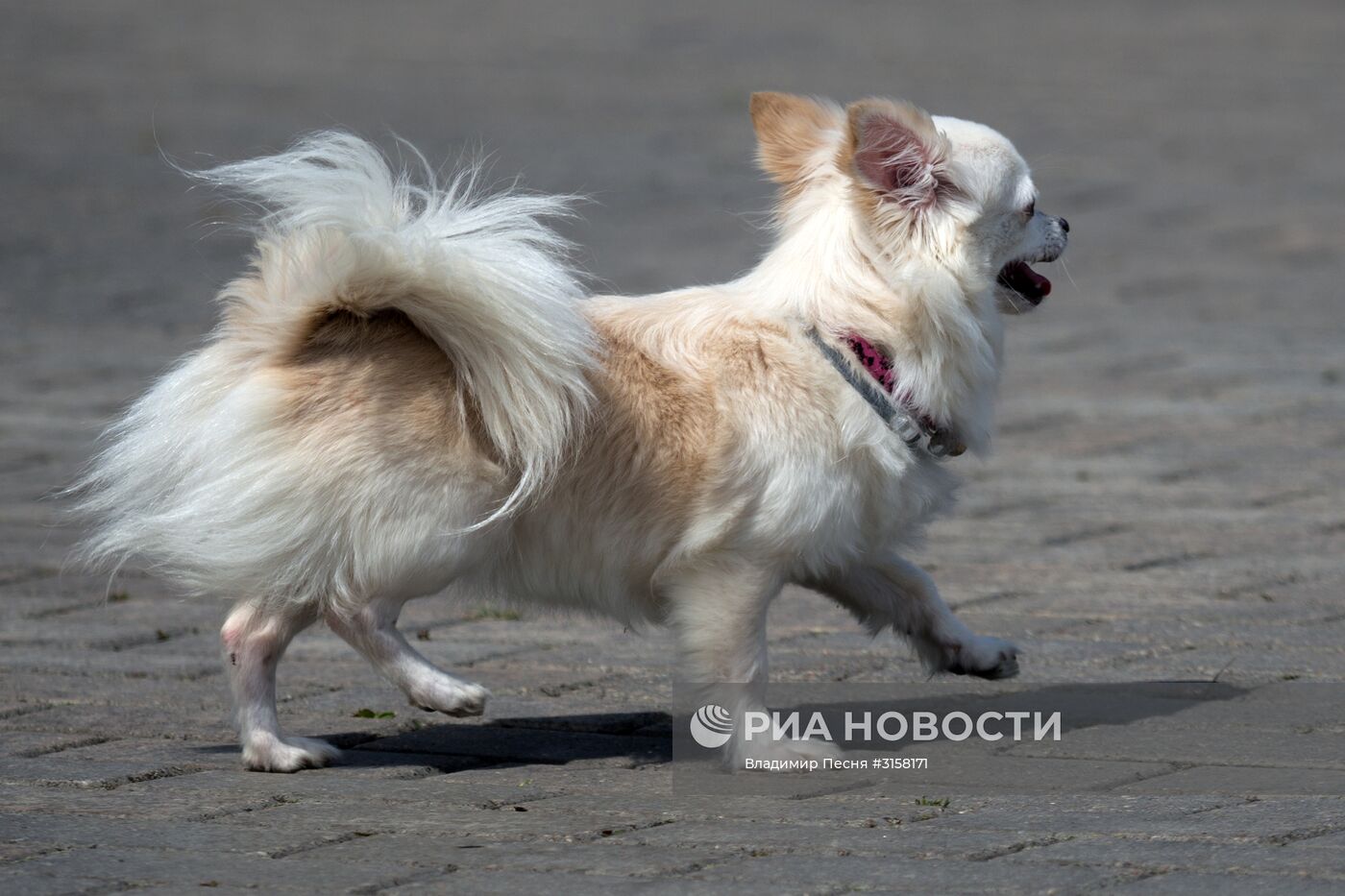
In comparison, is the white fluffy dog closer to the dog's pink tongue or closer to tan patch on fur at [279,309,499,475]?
tan patch on fur at [279,309,499,475]

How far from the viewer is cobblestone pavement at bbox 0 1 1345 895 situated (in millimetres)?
3854

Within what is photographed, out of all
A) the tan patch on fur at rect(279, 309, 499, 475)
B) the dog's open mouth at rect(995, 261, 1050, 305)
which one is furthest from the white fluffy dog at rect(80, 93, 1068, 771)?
the dog's open mouth at rect(995, 261, 1050, 305)

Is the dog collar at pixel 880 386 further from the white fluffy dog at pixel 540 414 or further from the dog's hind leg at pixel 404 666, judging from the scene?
the dog's hind leg at pixel 404 666

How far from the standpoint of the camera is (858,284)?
A: 4836 millimetres

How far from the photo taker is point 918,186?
4789 mm

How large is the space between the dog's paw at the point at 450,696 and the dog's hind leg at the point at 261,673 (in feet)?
0.92

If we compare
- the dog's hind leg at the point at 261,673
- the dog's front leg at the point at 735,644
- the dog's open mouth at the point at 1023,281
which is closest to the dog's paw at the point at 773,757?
the dog's front leg at the point at 735,644

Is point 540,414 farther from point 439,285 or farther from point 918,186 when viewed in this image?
point 918,186

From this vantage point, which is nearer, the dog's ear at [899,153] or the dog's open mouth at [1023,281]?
the dog's ear at [899,153]

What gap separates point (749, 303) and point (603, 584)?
30.9 inches

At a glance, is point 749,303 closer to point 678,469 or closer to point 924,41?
point 678,469

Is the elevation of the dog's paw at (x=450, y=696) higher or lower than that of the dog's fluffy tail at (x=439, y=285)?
lower

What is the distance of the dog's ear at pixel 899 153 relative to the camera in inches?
185

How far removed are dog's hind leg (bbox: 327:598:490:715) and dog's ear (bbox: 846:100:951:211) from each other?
5.04 feet
